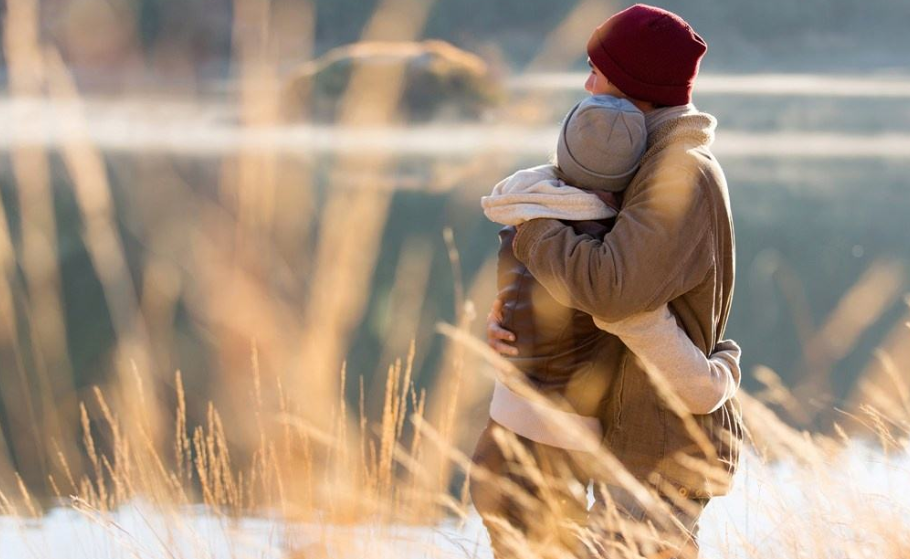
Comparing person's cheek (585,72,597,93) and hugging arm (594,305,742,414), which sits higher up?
person's cheek (585,72,597,93)

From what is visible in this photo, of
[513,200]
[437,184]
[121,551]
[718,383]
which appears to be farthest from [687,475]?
[437,184]

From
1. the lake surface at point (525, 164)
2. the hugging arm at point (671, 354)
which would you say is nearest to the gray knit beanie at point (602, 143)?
the hugging arm at point (671, 354)

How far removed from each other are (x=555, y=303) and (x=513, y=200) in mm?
124

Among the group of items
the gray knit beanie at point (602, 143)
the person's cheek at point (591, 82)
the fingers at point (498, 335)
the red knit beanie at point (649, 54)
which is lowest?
the fingers at point (498, 335)

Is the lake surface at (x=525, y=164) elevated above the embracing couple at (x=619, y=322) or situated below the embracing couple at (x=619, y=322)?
below

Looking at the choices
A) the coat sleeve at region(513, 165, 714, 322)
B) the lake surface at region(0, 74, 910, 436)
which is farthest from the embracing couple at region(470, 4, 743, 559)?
the lake surface at region(0, 74, 910, 436)

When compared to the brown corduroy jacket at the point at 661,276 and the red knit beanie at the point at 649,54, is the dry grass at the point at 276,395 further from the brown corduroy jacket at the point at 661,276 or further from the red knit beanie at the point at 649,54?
the red knit beanie at the point at 649,54

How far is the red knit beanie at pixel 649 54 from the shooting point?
1337 millimetres

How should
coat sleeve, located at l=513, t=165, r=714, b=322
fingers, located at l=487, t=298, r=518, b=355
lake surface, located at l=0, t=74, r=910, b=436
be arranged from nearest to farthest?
1. coat sleeve, located at l=513, t=165, r=714, b=322
2. fingers, located at l=487, t=298, r=518, b=355
3. lake surface, located at l=0, t=74, r=910, b=436

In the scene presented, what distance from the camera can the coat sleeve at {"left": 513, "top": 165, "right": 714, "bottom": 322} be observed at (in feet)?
4.16

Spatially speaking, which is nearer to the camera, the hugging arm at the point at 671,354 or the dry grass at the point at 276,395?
the hugging arm at the point at 671,354

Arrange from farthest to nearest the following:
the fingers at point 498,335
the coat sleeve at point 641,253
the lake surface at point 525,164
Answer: the lake surface at point 525,164, the fingers at point 498,335, the coat sleeve at point 641,253

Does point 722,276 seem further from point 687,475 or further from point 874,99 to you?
point 874,99

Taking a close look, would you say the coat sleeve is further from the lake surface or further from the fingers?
the lake surface
